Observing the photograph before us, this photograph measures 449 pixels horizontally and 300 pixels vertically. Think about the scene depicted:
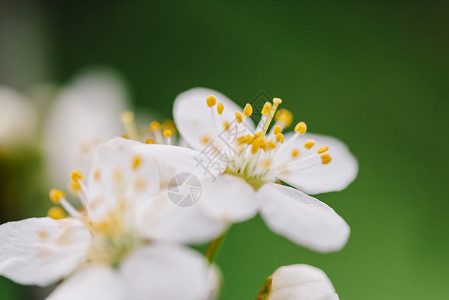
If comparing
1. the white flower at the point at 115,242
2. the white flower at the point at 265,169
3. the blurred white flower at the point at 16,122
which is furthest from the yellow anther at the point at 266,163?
the blurred white flower at the point at 16,122

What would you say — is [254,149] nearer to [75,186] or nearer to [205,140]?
[205,140]

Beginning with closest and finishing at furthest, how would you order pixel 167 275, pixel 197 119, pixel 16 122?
pixel 167 275, pixel 197 119, pixel 16 122

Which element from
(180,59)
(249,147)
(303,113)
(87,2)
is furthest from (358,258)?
(87,2)

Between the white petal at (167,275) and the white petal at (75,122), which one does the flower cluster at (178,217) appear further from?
the white petal at (75,122)

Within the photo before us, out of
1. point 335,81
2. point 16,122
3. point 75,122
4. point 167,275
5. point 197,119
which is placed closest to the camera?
point 167,275

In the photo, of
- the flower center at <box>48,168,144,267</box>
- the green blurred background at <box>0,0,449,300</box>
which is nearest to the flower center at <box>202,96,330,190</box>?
the flower center at <box>48,168,144,267</box>

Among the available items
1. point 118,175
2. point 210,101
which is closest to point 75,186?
point 118,175

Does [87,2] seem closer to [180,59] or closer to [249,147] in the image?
[180,59]

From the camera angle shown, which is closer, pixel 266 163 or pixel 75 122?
pixel 266 163
